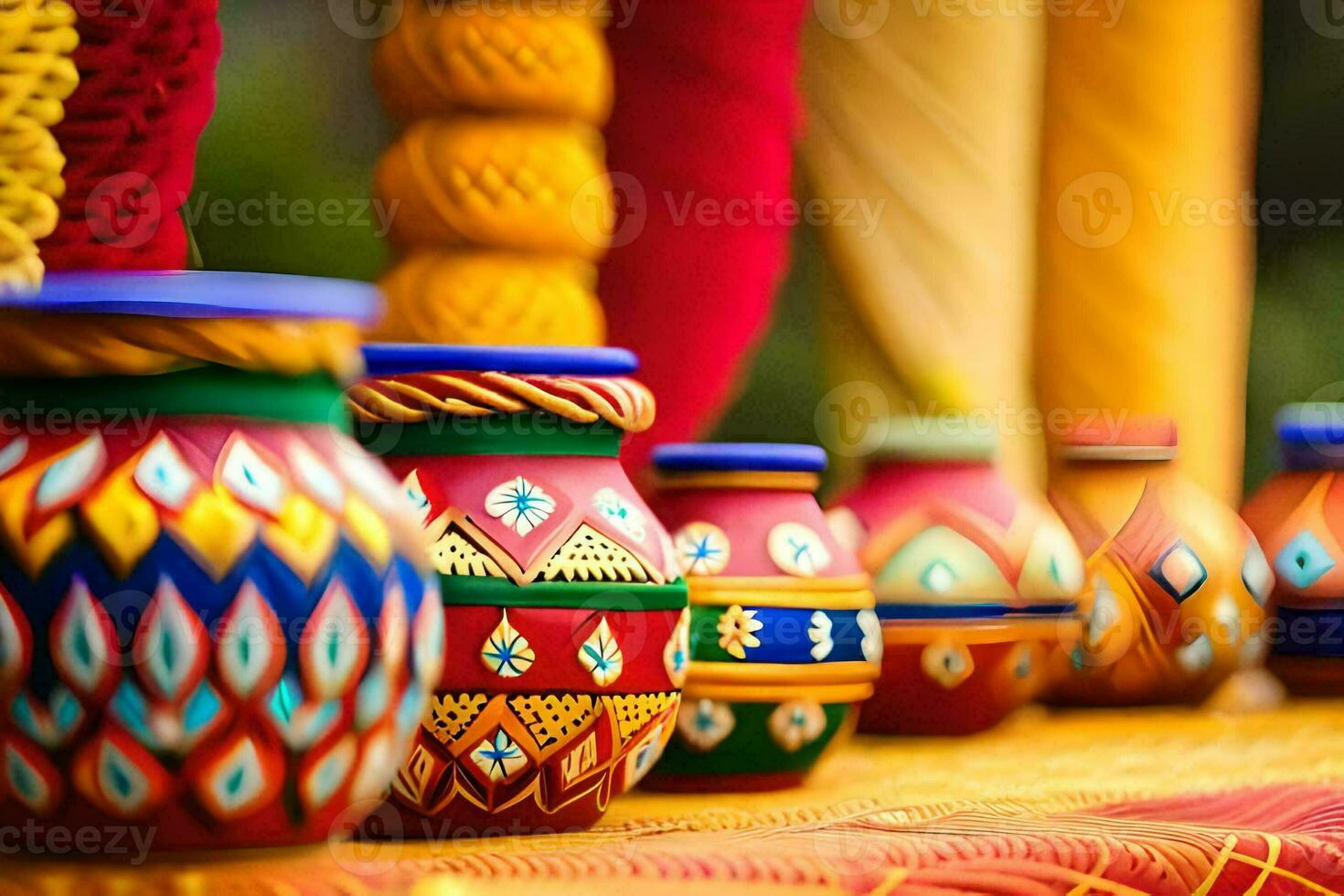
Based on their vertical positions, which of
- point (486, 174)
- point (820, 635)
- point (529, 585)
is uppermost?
point (486, 174)

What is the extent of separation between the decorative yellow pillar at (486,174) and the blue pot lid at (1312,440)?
0.86m

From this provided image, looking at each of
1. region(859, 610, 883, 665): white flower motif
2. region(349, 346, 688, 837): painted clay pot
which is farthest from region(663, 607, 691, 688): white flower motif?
region(859, 610, 883, 665): white flower motif

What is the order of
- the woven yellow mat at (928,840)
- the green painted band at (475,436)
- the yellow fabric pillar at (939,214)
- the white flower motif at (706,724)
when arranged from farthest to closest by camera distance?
1. the yellow fabric pillar at (939,214)
2. the white flower motif at (706,724)
3. the green painted band at (475,436)
4. the woven yellow mat at (928,840)

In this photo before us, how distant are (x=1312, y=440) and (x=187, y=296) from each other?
1.53 m

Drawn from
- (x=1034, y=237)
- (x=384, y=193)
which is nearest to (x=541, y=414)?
(x=384, y=193)

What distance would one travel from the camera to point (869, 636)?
4.80 ft

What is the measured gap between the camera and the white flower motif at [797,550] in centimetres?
143

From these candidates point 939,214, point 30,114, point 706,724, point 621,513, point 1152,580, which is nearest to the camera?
point 30,114

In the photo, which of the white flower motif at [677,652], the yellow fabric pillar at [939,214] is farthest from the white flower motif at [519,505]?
the yellow fabric pillar at [939,214]

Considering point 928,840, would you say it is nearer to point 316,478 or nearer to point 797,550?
point 797,550

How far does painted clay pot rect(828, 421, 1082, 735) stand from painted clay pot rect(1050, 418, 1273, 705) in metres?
0.18

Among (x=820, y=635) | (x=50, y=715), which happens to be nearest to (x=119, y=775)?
(x=50, y=715)

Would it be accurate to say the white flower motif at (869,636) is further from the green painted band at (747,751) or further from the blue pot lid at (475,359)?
the blue pot lid at (475,359)

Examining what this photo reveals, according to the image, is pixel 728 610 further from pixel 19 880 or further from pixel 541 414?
pixel 19 880
